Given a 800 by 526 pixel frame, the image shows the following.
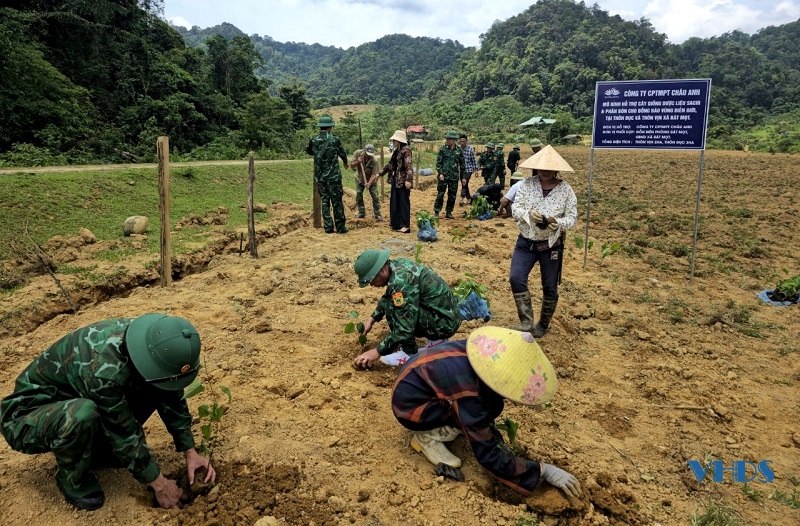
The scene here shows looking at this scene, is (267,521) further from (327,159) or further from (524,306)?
(327,159)

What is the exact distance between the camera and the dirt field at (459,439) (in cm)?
271

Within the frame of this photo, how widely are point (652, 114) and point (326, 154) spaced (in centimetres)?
497

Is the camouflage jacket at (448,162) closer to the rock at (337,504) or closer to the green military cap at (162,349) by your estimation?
the rock at (337,504)

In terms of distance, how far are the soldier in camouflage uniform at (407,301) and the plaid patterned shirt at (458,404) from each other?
65 centimetres

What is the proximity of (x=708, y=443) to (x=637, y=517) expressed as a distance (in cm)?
107

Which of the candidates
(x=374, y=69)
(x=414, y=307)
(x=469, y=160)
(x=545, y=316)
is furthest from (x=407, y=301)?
(x=374, y=69)

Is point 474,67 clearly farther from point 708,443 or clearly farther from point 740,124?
point 708,443

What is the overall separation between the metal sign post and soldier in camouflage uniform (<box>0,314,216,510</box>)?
6325 mm

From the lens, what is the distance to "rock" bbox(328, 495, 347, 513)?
2666mm

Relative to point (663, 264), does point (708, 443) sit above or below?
below

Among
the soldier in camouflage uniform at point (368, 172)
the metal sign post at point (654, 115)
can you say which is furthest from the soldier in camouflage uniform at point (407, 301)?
the soldier in camouflage uniform at point (368, 172)

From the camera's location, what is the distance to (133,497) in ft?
8.68

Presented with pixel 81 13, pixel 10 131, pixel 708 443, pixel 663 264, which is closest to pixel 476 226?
pixel 663 264

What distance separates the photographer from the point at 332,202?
8641 millimetres
